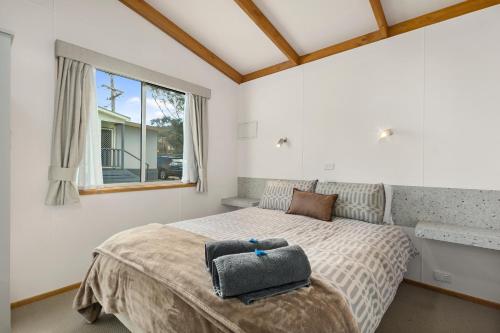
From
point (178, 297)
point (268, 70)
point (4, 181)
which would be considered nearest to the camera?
point (178, 297)

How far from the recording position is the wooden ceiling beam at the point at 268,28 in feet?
8.41

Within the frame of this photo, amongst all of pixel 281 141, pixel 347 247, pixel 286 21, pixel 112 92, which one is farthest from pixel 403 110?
pixel 112 92

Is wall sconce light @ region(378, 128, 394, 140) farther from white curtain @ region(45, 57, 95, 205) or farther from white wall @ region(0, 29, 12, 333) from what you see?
white wall @ region(0, 29, 12, 333)

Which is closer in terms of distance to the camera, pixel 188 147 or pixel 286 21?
pixel 286 21

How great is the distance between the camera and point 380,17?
2414mm

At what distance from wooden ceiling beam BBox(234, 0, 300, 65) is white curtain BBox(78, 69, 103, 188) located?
5.61 feet

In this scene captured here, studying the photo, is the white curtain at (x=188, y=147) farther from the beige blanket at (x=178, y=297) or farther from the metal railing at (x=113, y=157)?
the beige blanket at (x=178, y=297)

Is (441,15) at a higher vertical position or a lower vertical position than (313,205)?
higher

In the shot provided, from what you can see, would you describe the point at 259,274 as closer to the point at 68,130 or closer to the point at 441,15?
the point at 68,130

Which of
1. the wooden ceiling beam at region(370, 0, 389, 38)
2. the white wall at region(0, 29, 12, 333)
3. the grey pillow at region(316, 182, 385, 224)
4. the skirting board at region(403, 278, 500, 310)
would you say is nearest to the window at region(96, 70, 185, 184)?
the white wall at region(0, 29, 12, 333)

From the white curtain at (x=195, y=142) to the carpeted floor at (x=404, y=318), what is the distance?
6.01 feet

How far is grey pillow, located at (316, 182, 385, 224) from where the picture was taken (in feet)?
8.01

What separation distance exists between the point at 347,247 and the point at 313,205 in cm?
93

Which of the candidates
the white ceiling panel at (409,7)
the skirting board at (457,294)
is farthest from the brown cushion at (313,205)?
the white ceiling panel at (409,7)
